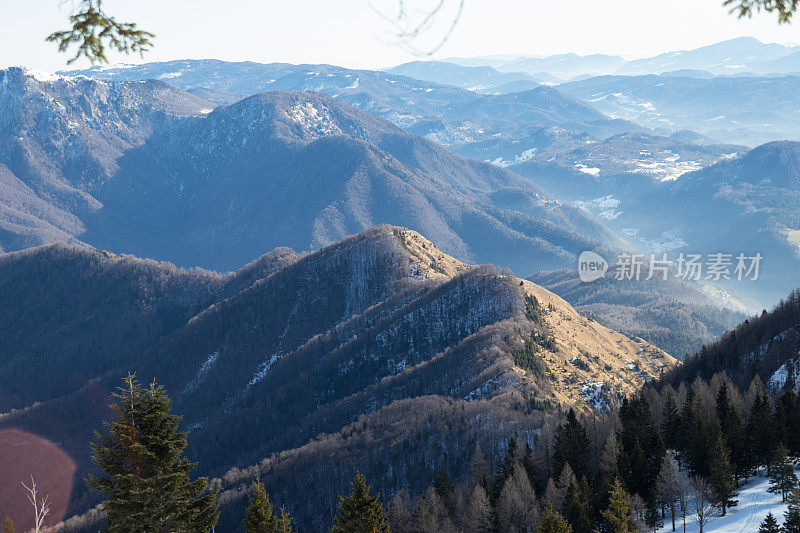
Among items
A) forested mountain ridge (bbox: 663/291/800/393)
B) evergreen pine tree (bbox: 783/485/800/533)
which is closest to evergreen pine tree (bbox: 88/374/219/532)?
evergreen pine tree (bbox: 783/485/800/533)

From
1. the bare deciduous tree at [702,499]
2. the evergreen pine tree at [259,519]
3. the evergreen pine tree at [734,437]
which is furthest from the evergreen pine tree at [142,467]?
the evergreen pine tree at [734,437]

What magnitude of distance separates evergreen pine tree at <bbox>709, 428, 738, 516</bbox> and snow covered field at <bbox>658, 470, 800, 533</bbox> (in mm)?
1439

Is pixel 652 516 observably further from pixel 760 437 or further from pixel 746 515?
pixel 760 437

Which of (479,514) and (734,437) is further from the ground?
(734,437)

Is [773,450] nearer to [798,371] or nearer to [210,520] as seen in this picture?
[798,371]

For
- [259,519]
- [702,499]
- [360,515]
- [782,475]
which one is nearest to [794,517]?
[782,475]

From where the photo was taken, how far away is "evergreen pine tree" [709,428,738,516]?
304 feet

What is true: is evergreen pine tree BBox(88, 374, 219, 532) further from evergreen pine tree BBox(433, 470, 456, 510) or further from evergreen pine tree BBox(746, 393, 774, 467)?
evergreen pine tree BBox(746, 393, 774, 467)

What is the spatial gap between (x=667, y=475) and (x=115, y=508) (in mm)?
78033

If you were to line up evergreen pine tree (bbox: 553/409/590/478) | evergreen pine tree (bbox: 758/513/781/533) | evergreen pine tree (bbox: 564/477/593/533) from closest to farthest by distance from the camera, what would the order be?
evergreen pine tree (bbox: 758/513/781/533)
evergreen pine tree (bbox: 564/477/593/533)
evergreen pine tree (bbox: 553/409/590/478)

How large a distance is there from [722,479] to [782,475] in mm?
7424

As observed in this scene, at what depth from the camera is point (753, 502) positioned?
93375mm

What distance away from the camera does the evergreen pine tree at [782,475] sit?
89.3 m

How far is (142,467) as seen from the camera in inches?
A: 1778
